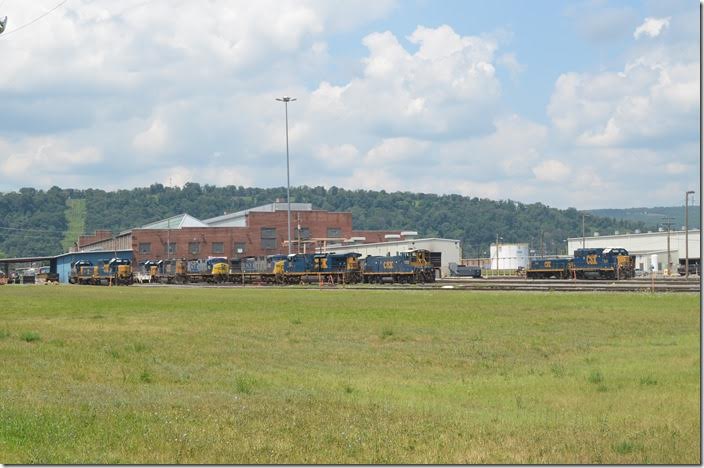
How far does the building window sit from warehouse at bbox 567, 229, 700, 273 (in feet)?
157

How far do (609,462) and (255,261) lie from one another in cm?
9165

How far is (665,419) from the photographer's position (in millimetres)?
15453

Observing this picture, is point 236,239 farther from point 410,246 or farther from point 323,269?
point 323,269

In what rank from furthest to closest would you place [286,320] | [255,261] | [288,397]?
1. [255,261]
2. [286,320]
3. [288,397]

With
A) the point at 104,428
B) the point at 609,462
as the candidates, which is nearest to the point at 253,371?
the point at 104,428

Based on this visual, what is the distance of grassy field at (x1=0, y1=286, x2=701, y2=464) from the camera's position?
13.2 m

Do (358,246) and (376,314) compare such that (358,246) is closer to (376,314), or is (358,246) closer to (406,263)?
(406,263)

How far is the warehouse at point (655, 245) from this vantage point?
429 ft

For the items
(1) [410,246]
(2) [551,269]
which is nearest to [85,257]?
(1) [410,246]

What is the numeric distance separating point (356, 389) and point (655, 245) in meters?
133

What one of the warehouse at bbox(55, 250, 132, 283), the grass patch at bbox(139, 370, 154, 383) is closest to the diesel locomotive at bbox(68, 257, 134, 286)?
the warehouse at bbox(55, 250, 132, 283)

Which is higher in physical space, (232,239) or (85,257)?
(232,239)

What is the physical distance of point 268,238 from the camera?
14750 cm

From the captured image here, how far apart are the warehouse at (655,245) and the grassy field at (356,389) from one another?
324ft
